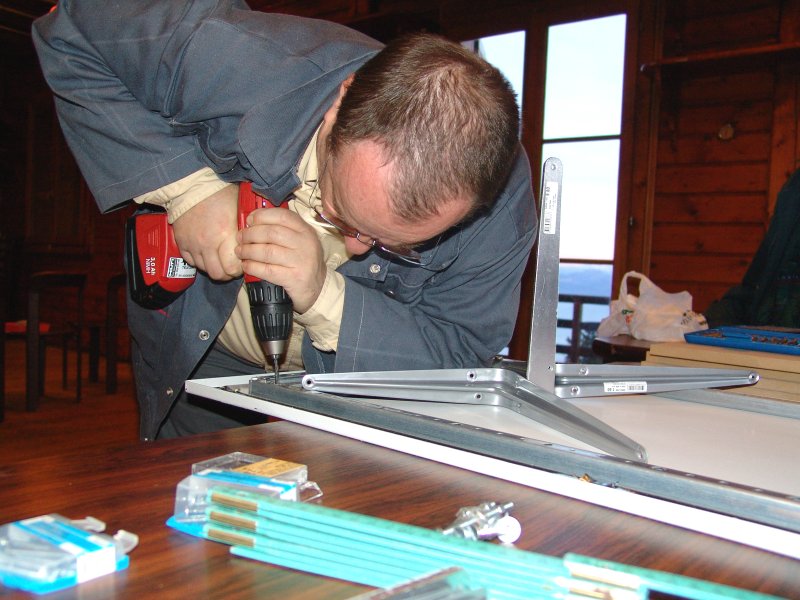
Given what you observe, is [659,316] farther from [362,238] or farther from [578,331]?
[578,331]

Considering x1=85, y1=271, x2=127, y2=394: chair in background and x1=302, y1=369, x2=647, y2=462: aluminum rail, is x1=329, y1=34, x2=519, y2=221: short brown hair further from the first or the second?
x1=85, y1=271, x2=127, y2=394: chair in background

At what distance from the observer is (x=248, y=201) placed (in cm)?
102

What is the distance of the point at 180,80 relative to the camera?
106 centimetres

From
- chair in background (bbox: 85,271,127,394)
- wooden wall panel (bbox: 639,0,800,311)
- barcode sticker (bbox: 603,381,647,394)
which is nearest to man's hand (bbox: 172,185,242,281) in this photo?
barcode sticker (bbox: 603,381,647,394)

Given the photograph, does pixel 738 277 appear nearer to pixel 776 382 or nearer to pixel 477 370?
pixel 776 382

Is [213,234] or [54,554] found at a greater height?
[213,234]

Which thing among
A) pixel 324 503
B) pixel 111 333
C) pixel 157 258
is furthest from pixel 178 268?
pixel 111 333

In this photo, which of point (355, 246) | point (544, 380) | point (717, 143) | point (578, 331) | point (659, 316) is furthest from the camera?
point (578, 331)

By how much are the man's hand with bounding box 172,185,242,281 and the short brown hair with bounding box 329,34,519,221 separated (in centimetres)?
23

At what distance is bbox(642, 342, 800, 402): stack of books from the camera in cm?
120

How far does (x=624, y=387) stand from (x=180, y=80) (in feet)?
2.66

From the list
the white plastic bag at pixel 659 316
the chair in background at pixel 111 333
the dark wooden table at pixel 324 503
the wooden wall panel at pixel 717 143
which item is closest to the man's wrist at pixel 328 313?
the dark wooden table at pixel 324 503

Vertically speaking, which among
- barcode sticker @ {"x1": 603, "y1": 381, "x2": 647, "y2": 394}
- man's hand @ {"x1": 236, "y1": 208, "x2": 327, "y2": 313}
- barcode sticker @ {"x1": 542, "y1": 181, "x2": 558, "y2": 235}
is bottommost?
barcode sticker @ {"x1": 603, "y1": 381, "x2": 647, "y2": 394}

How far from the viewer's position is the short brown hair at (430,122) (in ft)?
2.78
